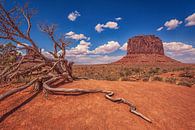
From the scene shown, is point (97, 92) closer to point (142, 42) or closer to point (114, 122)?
point (114, 122)

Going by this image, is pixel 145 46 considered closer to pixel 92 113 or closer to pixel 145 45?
pixel 145 45

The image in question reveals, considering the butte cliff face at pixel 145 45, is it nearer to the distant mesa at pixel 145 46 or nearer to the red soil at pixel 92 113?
the distant mesa at pixel 145 46

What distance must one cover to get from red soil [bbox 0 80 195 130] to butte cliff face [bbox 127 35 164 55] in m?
96.7

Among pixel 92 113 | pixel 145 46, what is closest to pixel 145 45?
pixel 145 46

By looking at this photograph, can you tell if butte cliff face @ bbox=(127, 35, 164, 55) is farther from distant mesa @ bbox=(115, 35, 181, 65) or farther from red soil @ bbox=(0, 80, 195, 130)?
red soil @ bbox=(0, 80, 195, 130)

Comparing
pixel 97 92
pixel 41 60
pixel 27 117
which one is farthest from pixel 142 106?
pixel 41 60

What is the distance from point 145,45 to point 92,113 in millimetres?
101572

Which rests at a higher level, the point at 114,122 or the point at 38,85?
the point at 38,85

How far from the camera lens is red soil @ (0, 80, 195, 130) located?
3818 mm

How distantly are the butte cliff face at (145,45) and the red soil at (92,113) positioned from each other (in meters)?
96.7

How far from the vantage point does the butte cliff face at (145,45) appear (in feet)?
320

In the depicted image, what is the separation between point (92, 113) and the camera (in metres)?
4.25

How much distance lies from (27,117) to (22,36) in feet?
11.3

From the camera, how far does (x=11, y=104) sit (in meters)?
4.91
